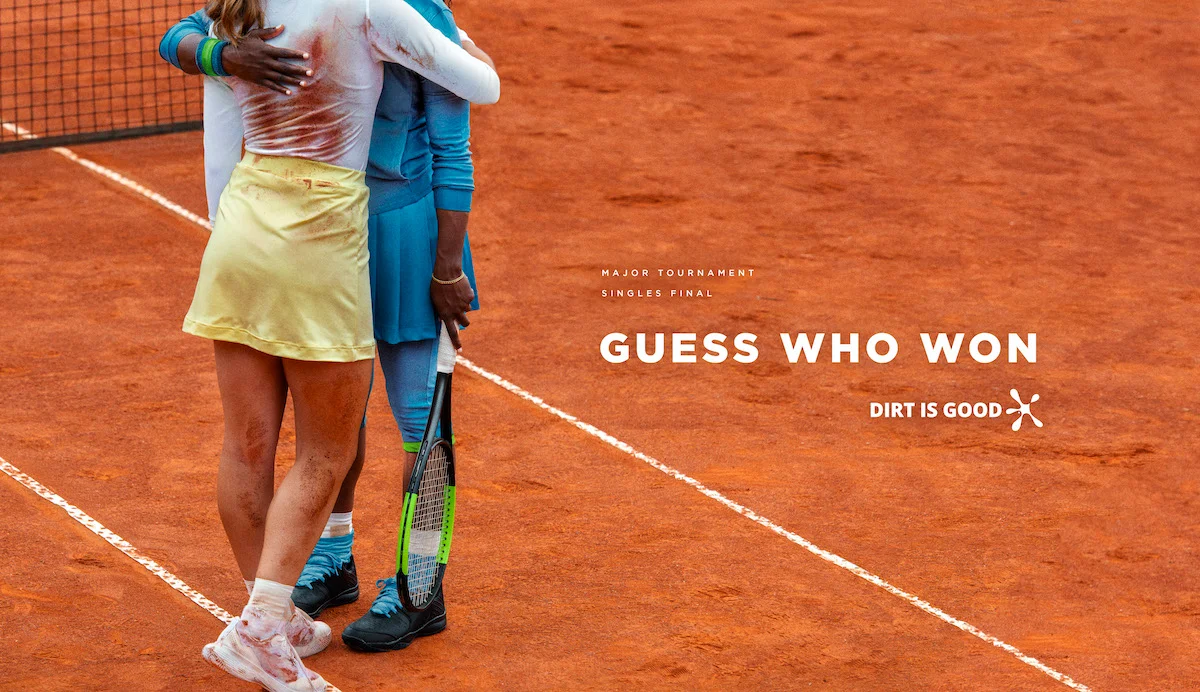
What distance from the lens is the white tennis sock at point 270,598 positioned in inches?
161

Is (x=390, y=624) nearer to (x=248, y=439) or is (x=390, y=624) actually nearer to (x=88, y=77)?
(x=248, y=439)

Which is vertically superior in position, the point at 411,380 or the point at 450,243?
the point at 450,243

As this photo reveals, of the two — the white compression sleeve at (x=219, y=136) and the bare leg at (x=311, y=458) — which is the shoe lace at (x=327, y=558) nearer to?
Result: the bare leg at (x=311, y=458)

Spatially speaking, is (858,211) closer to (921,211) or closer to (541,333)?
(921,211)

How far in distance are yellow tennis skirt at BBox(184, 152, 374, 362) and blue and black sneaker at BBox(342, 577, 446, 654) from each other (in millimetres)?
1075

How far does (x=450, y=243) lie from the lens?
437 centimetres

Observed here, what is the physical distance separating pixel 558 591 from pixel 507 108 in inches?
282

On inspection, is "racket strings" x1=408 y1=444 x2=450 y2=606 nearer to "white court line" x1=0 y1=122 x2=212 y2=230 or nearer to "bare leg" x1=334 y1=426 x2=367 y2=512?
"bare leg" x1=334 y1=426 x2=367 y2=512

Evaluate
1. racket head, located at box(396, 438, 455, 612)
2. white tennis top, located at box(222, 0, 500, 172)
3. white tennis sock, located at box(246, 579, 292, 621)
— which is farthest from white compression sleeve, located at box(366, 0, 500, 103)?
white tennis sock, located at box(246, 579, 292, 621)

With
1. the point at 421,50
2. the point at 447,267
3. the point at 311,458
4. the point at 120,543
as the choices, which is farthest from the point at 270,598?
the point at 120,543

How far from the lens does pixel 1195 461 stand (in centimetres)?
660

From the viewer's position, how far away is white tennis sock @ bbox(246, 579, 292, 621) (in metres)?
4.08

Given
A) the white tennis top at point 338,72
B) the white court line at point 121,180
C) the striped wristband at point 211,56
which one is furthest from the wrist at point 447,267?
the white court line at point 121,180

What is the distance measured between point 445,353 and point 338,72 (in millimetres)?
955
